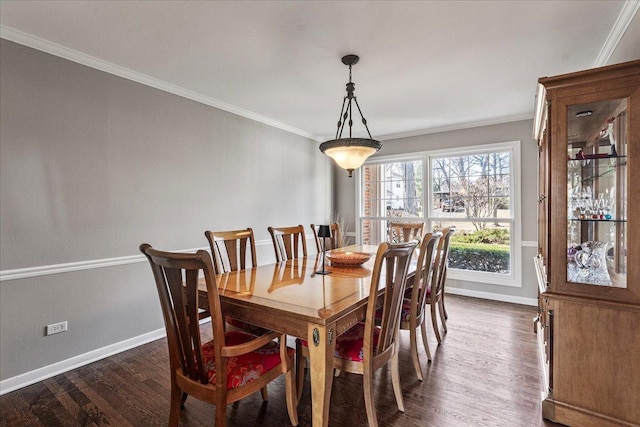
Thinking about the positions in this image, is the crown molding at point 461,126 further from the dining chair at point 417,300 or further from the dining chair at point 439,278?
the dining chair at point 417,300

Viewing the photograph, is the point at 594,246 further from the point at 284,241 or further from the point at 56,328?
the point at 56,328

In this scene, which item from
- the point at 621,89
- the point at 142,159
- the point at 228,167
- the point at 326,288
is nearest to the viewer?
the point at 621,89

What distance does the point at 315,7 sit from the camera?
2.00 metres

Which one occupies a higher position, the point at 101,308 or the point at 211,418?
the point at 101,308

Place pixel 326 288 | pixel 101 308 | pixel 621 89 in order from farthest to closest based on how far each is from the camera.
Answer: pixel 101 308, pixel 326 288, pixel 621 89

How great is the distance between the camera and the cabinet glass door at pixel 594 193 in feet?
6.00

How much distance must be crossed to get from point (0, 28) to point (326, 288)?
9.59 ft

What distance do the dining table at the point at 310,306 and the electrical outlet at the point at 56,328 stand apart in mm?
1439

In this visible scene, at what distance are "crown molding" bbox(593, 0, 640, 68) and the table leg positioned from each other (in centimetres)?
261

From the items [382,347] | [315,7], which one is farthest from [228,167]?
[382,347]

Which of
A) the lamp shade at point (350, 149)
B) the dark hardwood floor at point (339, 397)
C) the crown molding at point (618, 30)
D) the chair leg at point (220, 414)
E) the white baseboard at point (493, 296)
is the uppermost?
the crown molding at point (618, 30)

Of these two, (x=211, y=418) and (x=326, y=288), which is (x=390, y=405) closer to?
(x=326, y=288)

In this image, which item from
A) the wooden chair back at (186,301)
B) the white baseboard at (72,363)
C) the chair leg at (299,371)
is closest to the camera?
the wooden chair back at (186,301)

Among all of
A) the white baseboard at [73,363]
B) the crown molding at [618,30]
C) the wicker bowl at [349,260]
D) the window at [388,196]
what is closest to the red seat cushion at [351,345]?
the wicker bowl at [349,260]
